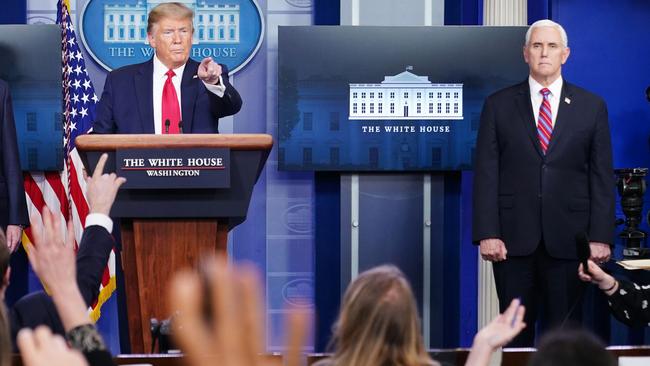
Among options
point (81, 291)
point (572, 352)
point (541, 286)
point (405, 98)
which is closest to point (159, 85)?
point (405, 98)

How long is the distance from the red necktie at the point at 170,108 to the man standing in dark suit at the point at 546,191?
4.19 ft

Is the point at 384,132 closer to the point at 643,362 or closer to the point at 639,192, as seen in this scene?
the point at 639,192

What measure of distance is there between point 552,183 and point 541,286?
0.43 meters

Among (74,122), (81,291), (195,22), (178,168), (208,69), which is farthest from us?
(195,22)

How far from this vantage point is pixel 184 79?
398 centimetres

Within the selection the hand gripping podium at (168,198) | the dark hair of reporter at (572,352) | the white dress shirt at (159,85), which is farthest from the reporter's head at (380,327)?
the white dress shirt at (159,85)

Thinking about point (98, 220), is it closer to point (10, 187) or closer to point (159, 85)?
point (159, 85)

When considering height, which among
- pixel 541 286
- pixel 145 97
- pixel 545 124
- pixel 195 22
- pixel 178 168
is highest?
pixel 195 22

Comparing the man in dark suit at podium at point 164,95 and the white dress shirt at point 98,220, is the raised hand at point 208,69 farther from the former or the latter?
the white dress shirt at point 98,220

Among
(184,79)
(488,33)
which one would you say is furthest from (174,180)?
(488,33)

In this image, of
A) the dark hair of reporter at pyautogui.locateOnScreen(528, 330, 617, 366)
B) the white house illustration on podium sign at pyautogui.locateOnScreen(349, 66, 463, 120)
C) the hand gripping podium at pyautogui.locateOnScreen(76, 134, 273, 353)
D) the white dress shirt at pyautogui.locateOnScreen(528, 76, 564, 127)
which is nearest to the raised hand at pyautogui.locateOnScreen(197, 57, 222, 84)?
the hand gripping podium at pyautogui.locateOnScreen(76, 134, 273, 353)

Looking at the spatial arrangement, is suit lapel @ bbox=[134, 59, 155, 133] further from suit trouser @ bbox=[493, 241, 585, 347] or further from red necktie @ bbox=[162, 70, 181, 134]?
suit trouser @ bbox=[493, 241, 585, 347]

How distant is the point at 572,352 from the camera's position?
1.15m

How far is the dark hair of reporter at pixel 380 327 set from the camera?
4.87ft
